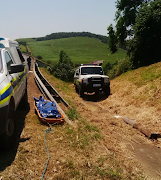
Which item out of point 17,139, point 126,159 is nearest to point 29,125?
point 17,139

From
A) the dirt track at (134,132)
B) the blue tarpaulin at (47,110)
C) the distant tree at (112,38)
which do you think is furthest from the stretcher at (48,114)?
the distant tree at (112,38)

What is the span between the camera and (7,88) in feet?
12.8

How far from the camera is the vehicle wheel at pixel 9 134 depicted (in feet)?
12.3

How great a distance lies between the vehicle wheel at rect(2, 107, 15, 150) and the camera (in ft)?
12.3

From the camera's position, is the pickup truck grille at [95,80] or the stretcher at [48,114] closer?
the stretcher at [48,114]

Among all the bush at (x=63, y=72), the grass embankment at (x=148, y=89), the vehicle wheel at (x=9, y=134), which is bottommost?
the bush at (x=63, y=72)

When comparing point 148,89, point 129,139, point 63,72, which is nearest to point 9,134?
point 129,139

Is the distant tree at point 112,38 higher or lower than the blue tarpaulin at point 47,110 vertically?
higher

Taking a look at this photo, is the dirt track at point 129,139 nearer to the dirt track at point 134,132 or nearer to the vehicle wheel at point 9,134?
the dirt track at point 134,132

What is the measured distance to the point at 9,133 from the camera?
3.95 m

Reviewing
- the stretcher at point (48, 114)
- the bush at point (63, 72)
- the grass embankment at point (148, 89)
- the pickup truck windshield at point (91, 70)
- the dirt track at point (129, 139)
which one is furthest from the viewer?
the bush at point (63, 72)

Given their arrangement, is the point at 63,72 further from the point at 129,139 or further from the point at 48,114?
the point at 129,139

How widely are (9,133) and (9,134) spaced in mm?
30

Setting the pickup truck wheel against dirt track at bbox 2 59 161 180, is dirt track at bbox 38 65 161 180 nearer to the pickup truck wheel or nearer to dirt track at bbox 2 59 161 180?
dirt track at bbox 2 59 161 180
